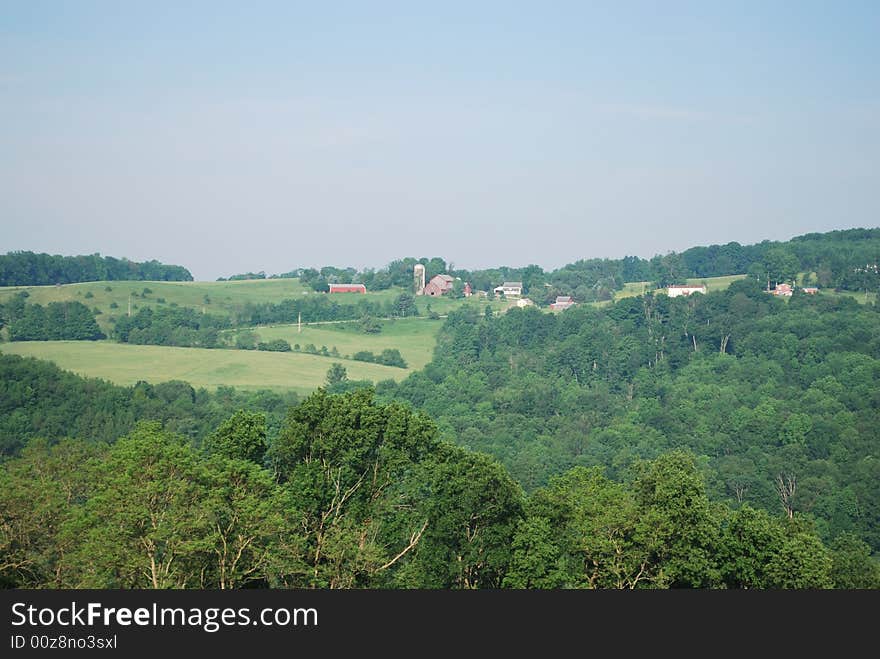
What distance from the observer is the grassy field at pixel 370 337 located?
15300cm

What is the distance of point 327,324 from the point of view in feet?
550

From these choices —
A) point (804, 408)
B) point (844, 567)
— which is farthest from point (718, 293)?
point (844, 567)

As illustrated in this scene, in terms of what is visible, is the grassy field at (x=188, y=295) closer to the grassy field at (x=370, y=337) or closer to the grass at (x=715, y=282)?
the grassy field at (x=370, y=337)

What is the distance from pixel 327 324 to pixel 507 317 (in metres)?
27.2

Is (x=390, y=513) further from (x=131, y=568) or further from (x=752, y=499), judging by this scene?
(x=752, y=499)

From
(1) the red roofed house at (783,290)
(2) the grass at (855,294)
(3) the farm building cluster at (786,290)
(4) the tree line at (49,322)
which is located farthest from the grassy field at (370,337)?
(2) the grass at (855,294)

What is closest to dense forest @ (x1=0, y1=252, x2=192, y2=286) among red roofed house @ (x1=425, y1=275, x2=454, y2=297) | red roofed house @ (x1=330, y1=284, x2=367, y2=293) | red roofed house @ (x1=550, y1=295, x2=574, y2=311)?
red roofed house @ (x1=330, y1=284, x2=367, y2=293)

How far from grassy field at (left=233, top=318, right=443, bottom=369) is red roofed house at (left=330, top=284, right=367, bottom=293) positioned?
2188cm

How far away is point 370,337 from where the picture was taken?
161m

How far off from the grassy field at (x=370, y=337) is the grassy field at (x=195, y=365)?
9.53 m

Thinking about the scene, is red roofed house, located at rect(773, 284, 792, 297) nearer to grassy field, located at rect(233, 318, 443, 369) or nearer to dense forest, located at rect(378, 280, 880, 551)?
dense forest, located at rect(378, 280, 880, 551)

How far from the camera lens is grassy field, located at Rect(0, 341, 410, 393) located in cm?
12381

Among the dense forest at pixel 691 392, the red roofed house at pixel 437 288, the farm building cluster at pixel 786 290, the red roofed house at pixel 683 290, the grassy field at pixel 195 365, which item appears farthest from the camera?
the red roofed house at pixel 437 288

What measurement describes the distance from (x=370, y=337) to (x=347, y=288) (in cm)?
3382
